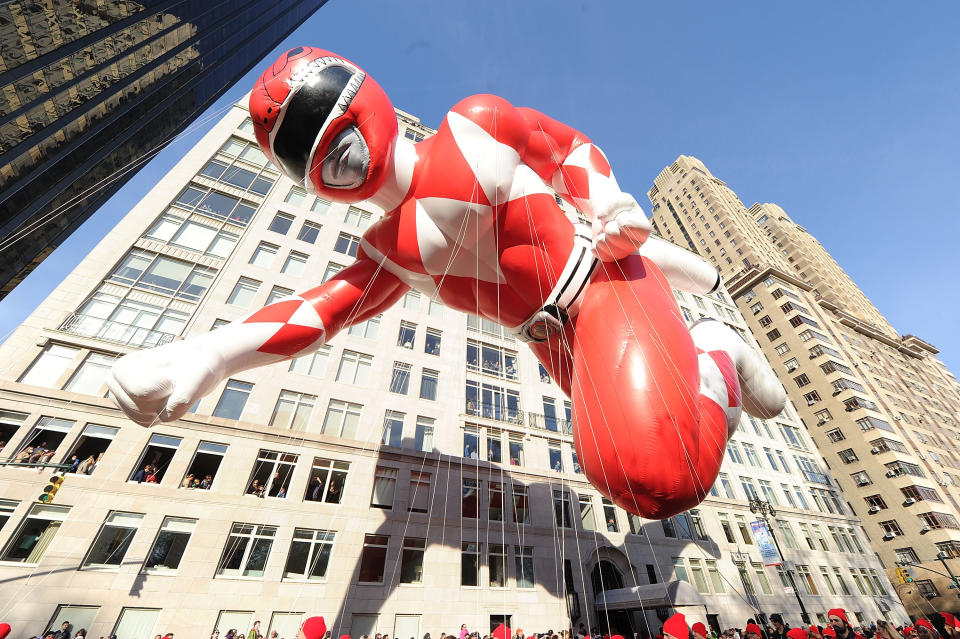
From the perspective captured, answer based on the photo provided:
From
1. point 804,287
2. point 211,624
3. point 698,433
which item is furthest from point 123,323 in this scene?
point 804,287

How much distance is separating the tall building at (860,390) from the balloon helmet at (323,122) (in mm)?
39911

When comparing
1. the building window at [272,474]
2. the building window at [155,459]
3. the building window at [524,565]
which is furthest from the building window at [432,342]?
the building window at [155,459]

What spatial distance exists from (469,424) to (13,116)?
46.8 ft

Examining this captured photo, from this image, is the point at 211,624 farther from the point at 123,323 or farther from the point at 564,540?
the point at 564,540

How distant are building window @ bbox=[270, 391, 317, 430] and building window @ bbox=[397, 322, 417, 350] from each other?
13.8ft

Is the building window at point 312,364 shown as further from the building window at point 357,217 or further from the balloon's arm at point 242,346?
the balloon's arm at point 242,346

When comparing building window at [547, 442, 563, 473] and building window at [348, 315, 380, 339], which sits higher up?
building window at [348, 315, 380, 339]

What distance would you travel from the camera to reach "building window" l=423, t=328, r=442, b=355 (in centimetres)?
1719

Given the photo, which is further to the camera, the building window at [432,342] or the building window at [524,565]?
the building window at [432,342]

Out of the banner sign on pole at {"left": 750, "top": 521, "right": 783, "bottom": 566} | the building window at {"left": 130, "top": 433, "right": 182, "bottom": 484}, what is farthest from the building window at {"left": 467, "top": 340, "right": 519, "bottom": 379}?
the banner sign on pole at {"left": 750, "top": 521, "right": 783, "bottom": 566}

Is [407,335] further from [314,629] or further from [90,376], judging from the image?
[314,629]

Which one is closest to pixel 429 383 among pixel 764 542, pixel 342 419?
pixel 342 419

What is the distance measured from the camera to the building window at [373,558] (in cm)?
1168

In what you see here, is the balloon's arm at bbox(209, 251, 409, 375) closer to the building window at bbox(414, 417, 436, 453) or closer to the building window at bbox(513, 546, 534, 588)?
the building window at bbox(414, 417, 436, 453)
